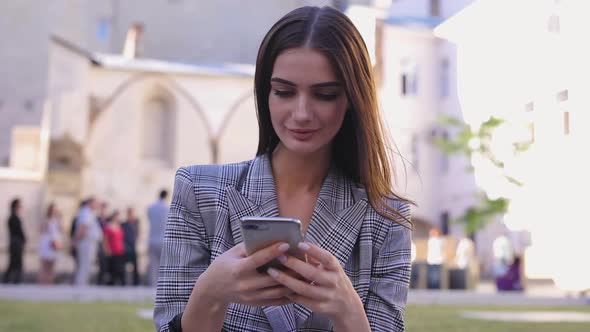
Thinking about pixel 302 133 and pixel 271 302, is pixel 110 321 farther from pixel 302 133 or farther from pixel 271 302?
pixel 271 302

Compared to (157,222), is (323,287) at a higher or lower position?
lower

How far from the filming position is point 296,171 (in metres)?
2.61

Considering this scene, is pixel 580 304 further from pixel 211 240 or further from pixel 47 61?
pixel 47 61

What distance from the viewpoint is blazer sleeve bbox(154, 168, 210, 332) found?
2.48 metres

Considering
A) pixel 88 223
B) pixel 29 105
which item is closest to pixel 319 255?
pixel 88 223

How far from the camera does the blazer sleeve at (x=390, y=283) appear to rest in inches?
99.6

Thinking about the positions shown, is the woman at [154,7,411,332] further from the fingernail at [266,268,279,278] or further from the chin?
the fingernail at [266,268,279,278]

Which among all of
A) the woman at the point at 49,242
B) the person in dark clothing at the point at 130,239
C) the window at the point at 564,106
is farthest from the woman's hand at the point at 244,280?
the person in dark clothing at the point at 130,239

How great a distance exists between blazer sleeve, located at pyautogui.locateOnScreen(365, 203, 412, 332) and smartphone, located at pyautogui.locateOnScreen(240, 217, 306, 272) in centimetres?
51

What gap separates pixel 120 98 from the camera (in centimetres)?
4234

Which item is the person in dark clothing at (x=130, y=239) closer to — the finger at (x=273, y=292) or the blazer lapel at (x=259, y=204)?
the blazer lapel at (x=259, y=204)

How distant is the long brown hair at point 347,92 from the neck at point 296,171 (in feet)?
0.25

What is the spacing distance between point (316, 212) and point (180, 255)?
38 centimetres

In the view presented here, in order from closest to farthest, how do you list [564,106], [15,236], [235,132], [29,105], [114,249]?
[564,106] → [114,249] → [15,236] → [29,105] → [235,132]
